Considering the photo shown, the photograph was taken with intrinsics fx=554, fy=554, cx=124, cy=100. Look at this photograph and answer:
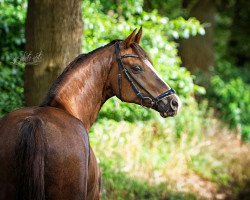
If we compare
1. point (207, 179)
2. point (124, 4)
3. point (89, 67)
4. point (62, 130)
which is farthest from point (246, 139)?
point (62, 130)

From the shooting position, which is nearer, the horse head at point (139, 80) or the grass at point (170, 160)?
the horse head at point (139, 80)

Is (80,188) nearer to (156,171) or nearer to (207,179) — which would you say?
(156,171)

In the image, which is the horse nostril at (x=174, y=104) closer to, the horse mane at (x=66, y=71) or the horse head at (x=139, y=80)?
the horse head at (x=139, y=80)

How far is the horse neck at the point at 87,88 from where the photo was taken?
15.6 ft

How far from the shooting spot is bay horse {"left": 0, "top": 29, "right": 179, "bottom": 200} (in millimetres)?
3873

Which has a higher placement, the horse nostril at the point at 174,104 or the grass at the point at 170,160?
the horse nostril at the point at 174,104

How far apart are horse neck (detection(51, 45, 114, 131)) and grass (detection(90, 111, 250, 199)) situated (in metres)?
2.95

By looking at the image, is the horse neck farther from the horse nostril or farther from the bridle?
the horse nostril

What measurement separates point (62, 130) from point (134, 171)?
542cm

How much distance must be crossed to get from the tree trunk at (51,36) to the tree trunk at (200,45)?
10.6 meters

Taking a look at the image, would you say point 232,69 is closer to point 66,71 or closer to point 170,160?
point 170,160

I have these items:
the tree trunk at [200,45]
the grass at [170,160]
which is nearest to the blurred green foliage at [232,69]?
the tree trunk at [200,45]

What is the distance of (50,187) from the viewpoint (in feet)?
13.0

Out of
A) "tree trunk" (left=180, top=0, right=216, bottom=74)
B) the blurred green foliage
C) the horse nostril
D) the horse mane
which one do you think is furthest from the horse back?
"tree trunk" (left=180, top=0, right=216, bottom=74)
